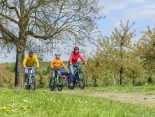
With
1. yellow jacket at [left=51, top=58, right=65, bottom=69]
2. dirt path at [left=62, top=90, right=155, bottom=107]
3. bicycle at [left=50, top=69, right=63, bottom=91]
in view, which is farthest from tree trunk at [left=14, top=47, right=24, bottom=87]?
dirt path at [left=62, top=90, right=155, bottom=107]

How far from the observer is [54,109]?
6566 millimetres

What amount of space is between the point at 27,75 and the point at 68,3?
1065cm

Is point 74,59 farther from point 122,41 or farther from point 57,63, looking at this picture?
point 122,41

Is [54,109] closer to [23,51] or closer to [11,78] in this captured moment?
[23,51]

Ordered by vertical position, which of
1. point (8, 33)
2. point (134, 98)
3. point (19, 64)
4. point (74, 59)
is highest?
point (8, 33)

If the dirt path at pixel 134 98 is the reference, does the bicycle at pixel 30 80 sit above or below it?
above

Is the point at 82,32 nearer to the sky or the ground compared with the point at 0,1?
nearer to the ground

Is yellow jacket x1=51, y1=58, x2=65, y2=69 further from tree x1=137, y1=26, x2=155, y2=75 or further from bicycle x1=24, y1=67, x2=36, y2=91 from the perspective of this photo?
tree x1=137, y1=26, x2=155, y2=75

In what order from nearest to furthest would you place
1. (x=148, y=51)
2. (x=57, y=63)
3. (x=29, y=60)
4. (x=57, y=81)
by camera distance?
(x=29, y=60)
(x=57, y=63)
(x=57, y=81)
(x=148, y=51)

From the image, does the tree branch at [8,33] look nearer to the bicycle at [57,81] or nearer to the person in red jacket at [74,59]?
→ the bicycle at [57,81]

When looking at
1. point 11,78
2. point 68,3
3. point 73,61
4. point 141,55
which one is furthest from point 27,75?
point 11,78

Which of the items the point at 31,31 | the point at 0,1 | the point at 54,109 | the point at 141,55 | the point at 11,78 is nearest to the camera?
the point at 54,109

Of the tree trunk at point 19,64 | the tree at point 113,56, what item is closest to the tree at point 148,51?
the tree at point 113,56

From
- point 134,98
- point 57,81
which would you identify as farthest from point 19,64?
point 134,98
